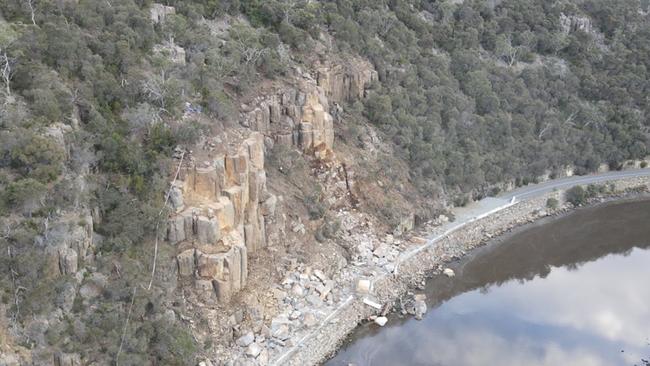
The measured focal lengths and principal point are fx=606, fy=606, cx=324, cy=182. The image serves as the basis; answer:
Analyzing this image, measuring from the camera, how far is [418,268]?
44.7m

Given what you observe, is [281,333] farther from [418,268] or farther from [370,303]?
[418,268]

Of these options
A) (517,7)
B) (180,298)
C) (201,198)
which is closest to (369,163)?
(201,198)

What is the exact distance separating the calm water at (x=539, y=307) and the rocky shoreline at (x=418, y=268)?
2.87ft

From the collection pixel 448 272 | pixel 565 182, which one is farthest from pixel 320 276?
pixel 565 182

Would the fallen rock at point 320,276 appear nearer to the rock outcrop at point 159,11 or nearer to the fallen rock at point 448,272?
the fallen rock at point 448,272

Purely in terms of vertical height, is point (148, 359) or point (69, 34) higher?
point (69, 34)

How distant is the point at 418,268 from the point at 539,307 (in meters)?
8.87

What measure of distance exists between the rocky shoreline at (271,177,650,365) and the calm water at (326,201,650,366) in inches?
34.5

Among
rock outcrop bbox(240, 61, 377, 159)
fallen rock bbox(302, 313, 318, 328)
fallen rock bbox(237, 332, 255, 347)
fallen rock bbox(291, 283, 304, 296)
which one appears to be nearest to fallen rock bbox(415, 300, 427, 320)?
fallen rock bbox(302, 313, 318, 328)

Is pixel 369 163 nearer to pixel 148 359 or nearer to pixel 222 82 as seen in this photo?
pixel 222 82

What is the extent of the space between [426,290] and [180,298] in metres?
18.3

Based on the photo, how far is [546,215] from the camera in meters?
55.0

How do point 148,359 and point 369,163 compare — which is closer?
point 148,359

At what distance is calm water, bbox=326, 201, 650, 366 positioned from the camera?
37656 millimetres
